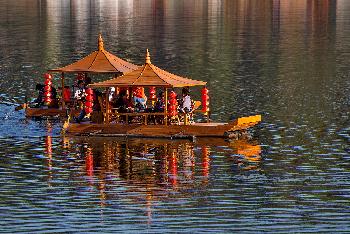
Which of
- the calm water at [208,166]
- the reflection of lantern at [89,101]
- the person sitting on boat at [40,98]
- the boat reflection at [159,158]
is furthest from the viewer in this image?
the person sitting on boat at [40,98]

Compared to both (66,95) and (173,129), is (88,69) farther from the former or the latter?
(173,129)

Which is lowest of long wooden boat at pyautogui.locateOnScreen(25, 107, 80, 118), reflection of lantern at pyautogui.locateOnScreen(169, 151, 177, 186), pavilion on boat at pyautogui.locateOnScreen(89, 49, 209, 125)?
reflection of lantern at pyautogui.locateOnScreen(169, 151, 177, 186)

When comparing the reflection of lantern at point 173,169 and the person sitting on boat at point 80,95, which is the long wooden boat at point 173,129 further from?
the person sitting on boat at point 80,95

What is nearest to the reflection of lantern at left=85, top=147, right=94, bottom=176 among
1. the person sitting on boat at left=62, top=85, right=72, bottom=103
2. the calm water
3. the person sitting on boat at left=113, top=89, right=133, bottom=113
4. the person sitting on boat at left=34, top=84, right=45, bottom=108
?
the calm water

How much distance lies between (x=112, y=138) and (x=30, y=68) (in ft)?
133

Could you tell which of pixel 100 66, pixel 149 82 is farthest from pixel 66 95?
pixel 149 82

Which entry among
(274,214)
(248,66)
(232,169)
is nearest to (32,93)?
(248,66)

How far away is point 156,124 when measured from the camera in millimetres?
69188

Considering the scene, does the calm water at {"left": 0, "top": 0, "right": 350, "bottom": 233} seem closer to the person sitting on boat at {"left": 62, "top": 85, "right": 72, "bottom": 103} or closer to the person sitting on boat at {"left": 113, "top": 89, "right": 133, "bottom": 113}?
the person sitting on boat at {"left": 113, "top": 89, "right": 133, "bottom": 113}

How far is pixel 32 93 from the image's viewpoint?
3533 inches

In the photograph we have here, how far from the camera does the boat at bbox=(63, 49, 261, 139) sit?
68.0 m

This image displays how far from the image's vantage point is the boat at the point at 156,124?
68.0m

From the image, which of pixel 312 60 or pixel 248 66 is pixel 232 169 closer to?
pixel 248 66

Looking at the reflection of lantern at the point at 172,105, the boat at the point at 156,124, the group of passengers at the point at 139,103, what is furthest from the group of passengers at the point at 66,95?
the reflection of lantern at the point at 172,105
